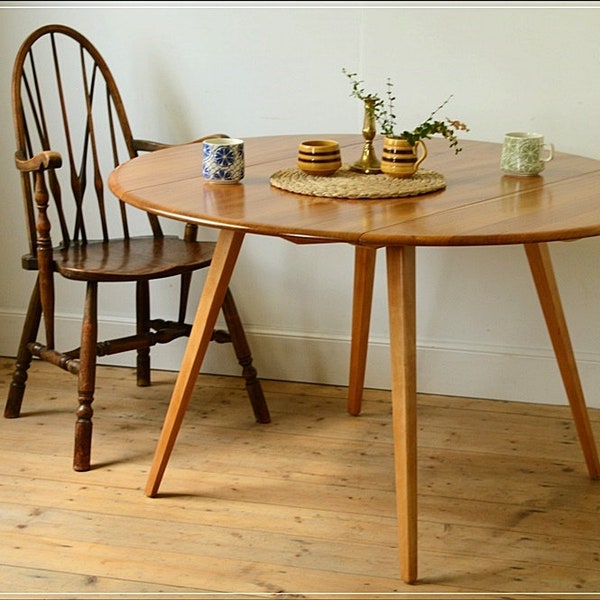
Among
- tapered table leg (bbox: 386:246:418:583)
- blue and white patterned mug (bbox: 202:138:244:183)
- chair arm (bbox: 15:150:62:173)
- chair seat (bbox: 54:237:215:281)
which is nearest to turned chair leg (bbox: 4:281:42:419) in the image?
chair seat (bbox: 54:237:215:281)

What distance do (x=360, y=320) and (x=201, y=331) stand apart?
0.62 meters

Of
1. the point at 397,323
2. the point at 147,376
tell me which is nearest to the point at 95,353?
the point at 147,376

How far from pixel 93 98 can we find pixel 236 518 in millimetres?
1332

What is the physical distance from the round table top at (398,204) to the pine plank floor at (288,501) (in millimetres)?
670

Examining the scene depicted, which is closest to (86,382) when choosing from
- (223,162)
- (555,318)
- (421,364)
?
(223,162)

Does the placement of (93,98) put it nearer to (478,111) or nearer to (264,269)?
(264,269)

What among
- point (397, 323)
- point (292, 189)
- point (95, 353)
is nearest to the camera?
point (397, 323)

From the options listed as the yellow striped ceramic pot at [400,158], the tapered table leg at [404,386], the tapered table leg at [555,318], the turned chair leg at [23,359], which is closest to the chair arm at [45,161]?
the turned chair leg at [23,359]

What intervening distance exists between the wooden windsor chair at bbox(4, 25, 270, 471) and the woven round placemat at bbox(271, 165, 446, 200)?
1.54 ft

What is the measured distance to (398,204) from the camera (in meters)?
1.95

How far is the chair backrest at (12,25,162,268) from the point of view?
108 inches

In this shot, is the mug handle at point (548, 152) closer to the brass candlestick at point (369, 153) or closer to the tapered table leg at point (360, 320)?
the brass candlestick at point (369, 153)

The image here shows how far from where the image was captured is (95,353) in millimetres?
2461

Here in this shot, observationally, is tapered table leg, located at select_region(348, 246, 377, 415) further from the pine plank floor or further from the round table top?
the round table top
